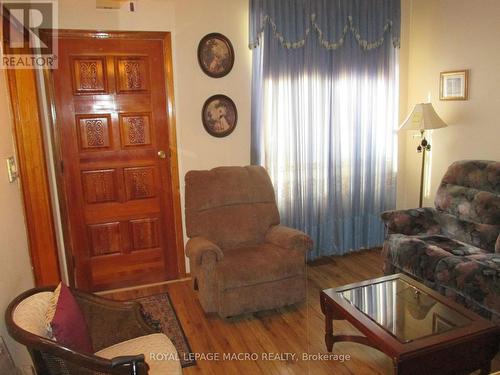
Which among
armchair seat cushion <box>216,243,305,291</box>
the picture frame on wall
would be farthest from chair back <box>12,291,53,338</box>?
the picture frame on wall

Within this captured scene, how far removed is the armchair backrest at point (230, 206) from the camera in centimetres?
332

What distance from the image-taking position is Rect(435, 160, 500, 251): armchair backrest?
3109mm

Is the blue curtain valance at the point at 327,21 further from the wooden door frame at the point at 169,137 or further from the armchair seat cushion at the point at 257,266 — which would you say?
the armchair seat cushion at the point at 257,266

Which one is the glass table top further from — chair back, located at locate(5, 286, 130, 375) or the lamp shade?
the lamp shade

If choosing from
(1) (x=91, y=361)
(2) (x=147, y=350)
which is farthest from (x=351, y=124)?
(1) (x=91, y=361)

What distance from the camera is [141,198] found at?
3.64 m

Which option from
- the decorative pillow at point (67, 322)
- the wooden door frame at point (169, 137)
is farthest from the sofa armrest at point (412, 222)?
the decorative pillow at point (67, 322)

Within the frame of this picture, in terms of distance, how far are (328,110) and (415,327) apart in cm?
237

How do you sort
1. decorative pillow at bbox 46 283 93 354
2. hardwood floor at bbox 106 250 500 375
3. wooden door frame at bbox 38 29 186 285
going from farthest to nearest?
wooden door frame at bbox 38 29 186 285
hardwood floor at bbox 106 250 500 375
decorative pillow at bbox 46 283 93 354

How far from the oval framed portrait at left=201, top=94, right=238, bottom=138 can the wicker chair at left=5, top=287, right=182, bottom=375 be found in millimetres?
1983

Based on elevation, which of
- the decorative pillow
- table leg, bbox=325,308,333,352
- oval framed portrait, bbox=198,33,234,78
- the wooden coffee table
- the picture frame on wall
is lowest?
table leg, bbox=325,308,333,352

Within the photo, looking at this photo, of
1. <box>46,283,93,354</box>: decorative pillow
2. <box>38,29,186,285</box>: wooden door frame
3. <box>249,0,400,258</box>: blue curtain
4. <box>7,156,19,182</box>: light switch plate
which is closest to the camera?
<box>46,283,93,354</box>: decorative pillow

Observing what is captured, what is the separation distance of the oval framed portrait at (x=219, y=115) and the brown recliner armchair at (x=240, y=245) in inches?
16.4

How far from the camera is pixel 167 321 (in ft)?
10.1
